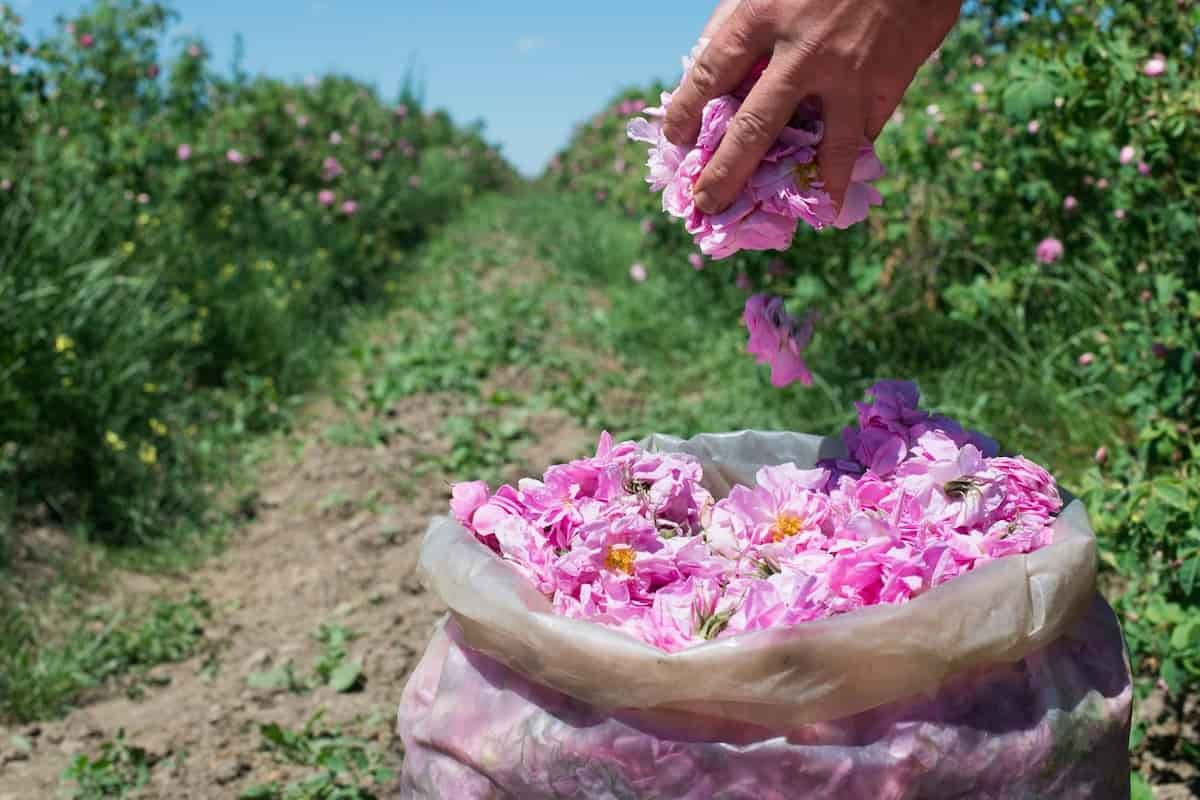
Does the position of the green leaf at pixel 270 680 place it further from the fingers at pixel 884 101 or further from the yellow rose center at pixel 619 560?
the fingers at pixel 884 101

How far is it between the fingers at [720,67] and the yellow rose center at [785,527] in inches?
19.0

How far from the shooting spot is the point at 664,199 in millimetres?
1454

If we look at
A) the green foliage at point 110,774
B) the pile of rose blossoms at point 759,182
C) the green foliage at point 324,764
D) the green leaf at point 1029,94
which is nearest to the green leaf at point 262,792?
the green foliage at point 324,764

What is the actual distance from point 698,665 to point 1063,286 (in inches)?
104

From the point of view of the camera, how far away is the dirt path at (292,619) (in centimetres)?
234

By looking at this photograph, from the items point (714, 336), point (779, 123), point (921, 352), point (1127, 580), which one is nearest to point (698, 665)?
point (779, 123)

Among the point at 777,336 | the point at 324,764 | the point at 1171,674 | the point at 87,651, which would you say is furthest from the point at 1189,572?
the point at 87,651

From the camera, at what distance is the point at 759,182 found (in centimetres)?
132

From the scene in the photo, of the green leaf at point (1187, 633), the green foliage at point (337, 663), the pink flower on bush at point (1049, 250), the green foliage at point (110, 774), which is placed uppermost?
the pink flower on bush at point (1049, 250)

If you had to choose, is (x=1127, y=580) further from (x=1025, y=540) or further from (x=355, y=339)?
(x=355, y=339)

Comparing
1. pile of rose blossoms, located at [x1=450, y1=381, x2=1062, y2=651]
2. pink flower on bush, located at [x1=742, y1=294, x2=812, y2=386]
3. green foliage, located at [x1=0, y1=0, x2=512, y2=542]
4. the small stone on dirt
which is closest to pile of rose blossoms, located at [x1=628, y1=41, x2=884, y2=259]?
pink flower on bush, located at [x1=742, y1=294, x2=812, y2=386]

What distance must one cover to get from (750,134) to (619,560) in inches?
20.0

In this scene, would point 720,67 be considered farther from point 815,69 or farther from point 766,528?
point 766,528

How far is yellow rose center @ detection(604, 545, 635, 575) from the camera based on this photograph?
4.14 feet
